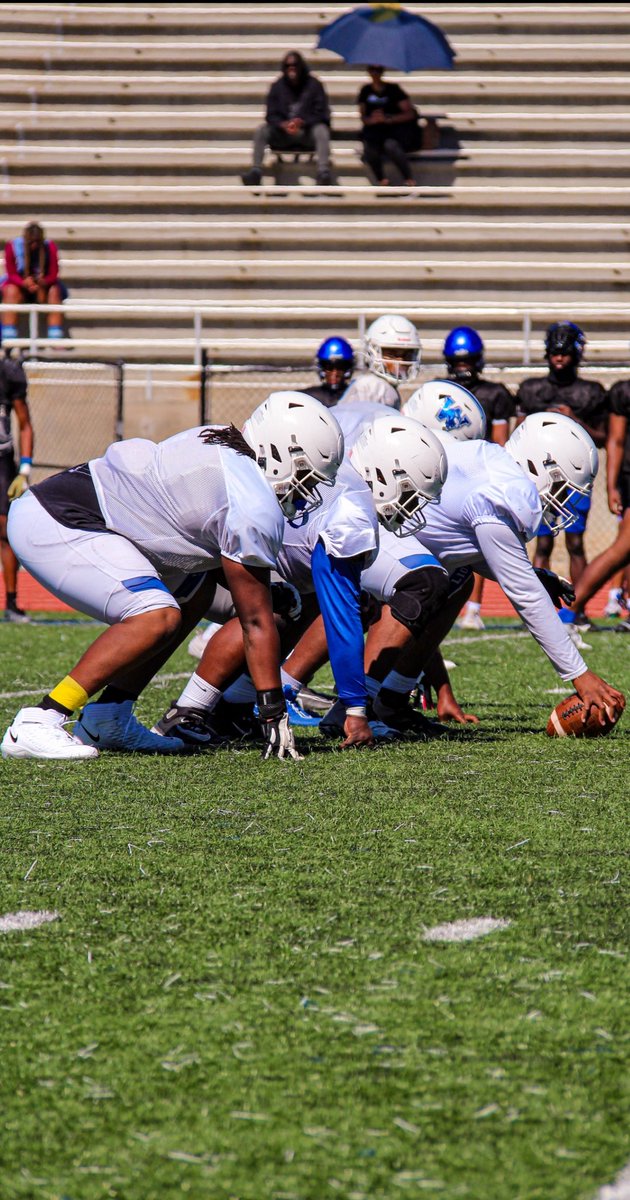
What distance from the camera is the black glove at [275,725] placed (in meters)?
4.65

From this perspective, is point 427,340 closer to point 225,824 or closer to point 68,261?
point 68,261

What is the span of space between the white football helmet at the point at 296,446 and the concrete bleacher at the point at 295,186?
33.4 feet

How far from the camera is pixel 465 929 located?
285 cm

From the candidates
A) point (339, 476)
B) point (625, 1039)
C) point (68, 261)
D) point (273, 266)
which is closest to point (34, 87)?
point (68, 261)

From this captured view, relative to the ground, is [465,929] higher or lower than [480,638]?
higher

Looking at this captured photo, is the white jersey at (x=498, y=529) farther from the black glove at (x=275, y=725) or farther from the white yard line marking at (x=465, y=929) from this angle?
the white yard line marking at (x=465, y=929)

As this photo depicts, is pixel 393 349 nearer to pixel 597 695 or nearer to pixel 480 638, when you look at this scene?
pixel 480 638

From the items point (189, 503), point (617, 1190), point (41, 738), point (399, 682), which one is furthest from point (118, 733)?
point (617, 1190)

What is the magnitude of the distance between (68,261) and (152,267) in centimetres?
96

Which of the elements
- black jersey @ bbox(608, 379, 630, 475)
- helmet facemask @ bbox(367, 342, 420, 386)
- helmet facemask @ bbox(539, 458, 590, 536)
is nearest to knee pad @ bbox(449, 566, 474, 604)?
helmet facemask @ bbox(539, 458, 590, 536)

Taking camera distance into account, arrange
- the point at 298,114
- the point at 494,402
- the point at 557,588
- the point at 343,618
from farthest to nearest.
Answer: the point at 298,114
the point at 494,402
the point at 557,588
the point at 343,618

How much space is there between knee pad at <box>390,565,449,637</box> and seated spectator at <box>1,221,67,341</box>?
11.3 metres

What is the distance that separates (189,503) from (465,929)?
2117 mm

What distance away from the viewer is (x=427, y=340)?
15.5m
